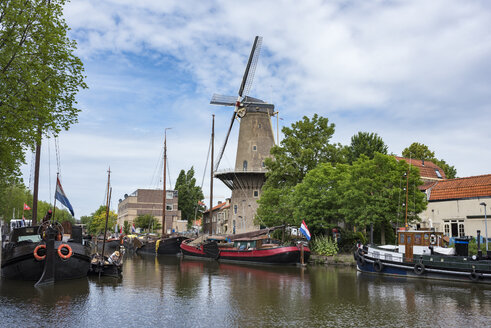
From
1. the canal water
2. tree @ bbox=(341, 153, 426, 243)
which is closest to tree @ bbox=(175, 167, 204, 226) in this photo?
tree @ bbox=(341, 153, 426, 243)

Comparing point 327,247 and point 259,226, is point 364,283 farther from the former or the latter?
point 259,226

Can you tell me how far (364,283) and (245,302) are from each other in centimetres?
979

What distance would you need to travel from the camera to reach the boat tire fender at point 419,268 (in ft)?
90.3

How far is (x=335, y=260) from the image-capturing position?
127 ft

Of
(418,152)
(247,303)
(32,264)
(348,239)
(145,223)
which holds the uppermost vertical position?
(418,152)

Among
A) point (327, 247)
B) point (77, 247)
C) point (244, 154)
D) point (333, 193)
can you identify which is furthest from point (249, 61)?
point (77, 247)

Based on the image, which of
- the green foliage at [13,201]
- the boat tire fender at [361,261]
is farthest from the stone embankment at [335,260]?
the green foliage at [13,201]

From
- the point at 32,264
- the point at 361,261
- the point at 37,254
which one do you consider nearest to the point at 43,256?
the point at 37,254

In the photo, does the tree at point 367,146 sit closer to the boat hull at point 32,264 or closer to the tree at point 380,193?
the tree at point 380,193

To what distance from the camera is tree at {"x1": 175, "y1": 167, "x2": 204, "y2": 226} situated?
3752 inches

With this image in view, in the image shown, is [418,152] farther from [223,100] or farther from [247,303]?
[247,303]

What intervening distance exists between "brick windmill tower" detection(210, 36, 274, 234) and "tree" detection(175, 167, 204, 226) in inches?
1341

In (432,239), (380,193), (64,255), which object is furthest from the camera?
(380,193)

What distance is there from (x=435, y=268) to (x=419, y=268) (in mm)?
1014
